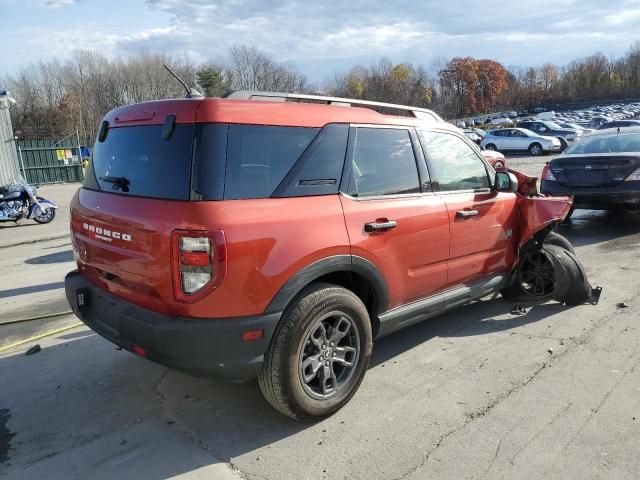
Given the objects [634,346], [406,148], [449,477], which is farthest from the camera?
[634,346]

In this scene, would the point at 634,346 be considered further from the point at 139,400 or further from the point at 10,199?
the point at 10,199

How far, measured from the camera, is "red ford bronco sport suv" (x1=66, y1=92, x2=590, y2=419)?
2.77 meters

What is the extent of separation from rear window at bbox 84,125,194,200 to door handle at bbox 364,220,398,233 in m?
1.18

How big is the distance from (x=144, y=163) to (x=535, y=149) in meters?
31.5

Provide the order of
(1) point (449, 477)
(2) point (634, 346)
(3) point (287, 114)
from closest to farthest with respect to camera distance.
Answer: (1) point (449, 477)
(3) point (287, 114)
(2) point (634, 346)

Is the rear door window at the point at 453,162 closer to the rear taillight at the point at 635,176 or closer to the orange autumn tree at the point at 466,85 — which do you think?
the rear taillight at the point at 635,176

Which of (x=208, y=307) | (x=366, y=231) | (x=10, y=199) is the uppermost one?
(x=366, y=231)

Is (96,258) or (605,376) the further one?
(605,376)

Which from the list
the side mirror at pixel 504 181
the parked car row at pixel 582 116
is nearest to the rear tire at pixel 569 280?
the side mirror at pixel 504 181

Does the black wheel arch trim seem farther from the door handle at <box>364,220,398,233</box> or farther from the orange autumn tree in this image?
the orange autumn tree

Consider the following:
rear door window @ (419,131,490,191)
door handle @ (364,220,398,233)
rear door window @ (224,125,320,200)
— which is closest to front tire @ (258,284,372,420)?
door handle @ (364,220,398,233)

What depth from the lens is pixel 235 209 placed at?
9.18 feet

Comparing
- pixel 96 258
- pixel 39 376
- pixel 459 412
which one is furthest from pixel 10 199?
pixel 459 412

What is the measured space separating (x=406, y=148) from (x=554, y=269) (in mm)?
2116
